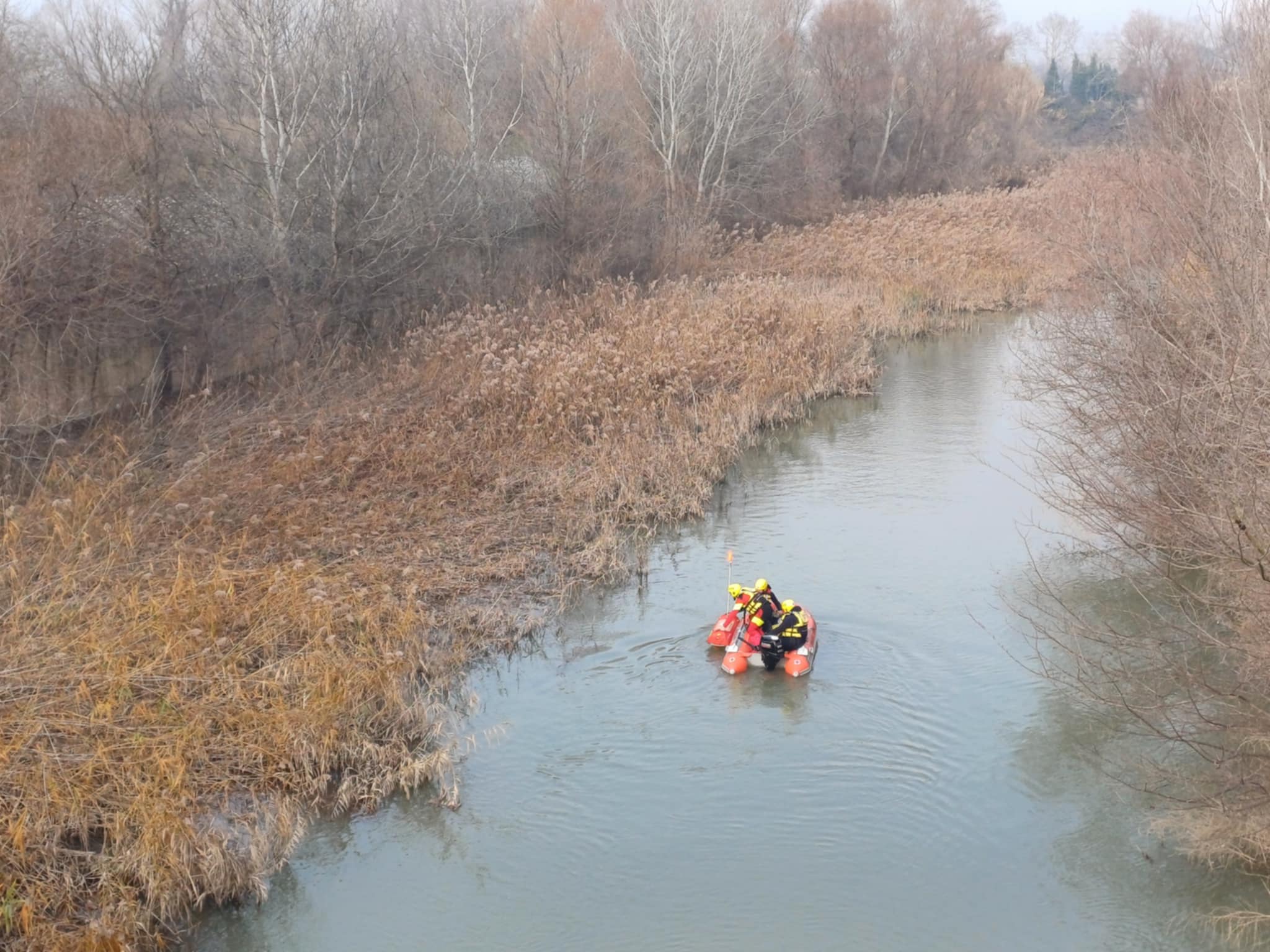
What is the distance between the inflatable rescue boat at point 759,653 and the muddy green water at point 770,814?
0.11m

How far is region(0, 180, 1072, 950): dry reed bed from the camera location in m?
7.70

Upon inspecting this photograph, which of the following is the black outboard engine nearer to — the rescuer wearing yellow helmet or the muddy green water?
the rescuer wearing yellow helmet

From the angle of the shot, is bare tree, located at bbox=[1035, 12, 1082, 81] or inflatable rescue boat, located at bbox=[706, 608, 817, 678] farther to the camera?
bare tree, located at bbox=[1035, 12, 1082, 81]

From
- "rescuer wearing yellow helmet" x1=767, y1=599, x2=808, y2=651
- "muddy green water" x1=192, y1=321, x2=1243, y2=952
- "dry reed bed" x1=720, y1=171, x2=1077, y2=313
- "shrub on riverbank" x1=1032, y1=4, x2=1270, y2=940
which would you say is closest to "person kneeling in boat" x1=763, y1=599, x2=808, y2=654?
"rescuer wearing yellow helmet" x1=767, y1=599, x2=808, y2=651

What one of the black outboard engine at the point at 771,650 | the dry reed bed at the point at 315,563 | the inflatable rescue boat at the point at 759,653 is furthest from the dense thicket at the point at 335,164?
the black outboard engine at the point at 771,650

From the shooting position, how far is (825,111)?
37.6 meters

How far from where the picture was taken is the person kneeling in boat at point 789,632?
10.3 m

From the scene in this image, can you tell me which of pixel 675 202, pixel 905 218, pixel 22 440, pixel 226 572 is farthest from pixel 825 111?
pixel 226 572

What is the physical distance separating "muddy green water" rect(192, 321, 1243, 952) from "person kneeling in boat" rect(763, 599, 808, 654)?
0.98ft

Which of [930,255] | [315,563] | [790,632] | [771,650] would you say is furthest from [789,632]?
[930,255]

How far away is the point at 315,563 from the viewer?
37.9 ft

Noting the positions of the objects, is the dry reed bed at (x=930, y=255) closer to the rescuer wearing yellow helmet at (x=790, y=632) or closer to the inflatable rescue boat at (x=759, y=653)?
the inflatable rescue boat at (x=759, y=653)

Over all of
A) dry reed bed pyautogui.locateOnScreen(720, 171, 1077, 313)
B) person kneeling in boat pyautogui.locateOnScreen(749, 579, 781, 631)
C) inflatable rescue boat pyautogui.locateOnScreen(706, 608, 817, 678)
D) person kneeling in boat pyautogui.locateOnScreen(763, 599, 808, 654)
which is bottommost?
inflatable rescue boat pyautogui.locateOnScreen(706, 608, 817, 678)

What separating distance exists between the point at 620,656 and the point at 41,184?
9397 millimetres
